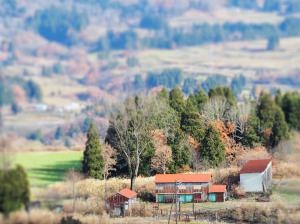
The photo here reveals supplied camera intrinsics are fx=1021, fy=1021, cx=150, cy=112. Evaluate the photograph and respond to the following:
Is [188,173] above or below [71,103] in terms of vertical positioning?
below

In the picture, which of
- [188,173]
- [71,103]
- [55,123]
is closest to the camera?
[188,173]

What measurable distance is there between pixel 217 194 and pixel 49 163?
19.7 metres

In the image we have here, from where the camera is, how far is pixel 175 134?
175ft

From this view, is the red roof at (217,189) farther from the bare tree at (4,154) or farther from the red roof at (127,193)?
the bare tree at (4,154)

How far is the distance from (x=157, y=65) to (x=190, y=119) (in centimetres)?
13283

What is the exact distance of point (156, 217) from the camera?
44469mm

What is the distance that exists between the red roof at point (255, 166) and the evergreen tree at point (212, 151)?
1.85 metres

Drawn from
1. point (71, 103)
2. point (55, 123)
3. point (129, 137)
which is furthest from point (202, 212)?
point (71, 103)

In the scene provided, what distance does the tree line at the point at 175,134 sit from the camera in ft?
171

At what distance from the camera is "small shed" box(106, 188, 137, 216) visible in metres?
45.5

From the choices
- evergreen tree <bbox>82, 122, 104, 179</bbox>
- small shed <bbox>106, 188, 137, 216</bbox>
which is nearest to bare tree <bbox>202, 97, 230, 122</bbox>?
evergreen tree <bbox>82, 122, 104, 179</bbox>

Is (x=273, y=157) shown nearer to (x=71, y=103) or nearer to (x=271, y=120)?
(x=271, y=120)

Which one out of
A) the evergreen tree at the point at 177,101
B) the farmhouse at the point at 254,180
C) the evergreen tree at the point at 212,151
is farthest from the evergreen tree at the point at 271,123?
the farmhouse at the point at 254,180

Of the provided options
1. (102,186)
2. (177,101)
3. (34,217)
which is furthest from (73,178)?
(34,217)
